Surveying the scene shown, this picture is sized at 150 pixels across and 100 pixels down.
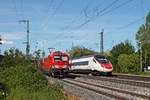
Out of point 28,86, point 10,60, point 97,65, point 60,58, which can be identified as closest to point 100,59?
point 97,65

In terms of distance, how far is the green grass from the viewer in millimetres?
20367

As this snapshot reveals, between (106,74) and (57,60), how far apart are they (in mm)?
7776

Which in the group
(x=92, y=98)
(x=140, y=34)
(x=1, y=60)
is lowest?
(x=92, y=98)

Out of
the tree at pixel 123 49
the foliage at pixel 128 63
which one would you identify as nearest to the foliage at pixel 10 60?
the foliage at pixel 128 63

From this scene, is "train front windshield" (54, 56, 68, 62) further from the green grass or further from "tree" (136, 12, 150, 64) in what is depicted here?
"tree" (136, 12, 150, 64)

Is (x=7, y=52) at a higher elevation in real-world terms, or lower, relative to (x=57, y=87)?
higher

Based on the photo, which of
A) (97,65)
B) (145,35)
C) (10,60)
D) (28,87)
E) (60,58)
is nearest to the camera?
(28,87)

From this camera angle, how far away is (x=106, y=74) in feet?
177

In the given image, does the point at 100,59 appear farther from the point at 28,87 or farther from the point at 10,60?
the point at 28,87

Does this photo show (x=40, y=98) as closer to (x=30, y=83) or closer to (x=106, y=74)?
(x=30, y=83)

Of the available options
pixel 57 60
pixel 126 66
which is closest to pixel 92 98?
pixel 57 60

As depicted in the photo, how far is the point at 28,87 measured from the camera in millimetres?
25562

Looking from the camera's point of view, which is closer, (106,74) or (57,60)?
(57,60)

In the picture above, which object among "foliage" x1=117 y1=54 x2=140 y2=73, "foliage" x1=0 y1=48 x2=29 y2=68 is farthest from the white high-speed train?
"foliage" x1=117 y1=54 x2=140 y2=73
